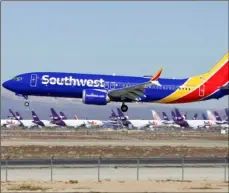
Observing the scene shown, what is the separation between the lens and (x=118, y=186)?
3145cm

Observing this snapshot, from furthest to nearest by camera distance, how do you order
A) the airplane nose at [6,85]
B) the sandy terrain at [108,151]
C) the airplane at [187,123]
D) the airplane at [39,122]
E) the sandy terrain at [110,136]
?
the airplane at [187,123], the airplane at [39,122], the sandy terrain at [110,136], the airplane nose at [6,85], the sandy terrain at [108,151]

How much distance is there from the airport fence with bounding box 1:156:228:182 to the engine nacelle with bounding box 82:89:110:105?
1580cm

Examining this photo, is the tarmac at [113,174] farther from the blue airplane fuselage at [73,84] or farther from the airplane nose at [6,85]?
the airplane nose at [6,85]

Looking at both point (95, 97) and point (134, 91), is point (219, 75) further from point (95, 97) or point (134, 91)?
point (95, 97)

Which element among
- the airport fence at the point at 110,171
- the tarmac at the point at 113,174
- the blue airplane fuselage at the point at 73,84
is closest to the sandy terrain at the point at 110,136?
the blue airplane fuselage at the point at 73,84

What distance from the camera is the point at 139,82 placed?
6291 centimetres

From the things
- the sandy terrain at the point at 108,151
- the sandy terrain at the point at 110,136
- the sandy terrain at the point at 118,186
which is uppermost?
the sandy terrain at the point at 110,136

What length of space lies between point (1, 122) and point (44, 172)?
139873 mm

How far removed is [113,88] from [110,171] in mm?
24519

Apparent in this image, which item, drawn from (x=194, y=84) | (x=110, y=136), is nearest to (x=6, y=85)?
(x=194, y=84)

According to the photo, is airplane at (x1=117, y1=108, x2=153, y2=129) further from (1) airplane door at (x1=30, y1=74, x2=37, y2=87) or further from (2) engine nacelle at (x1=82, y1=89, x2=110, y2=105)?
(2) engine nacelle at (x1=82, y1=89, x2=110, y2=105)

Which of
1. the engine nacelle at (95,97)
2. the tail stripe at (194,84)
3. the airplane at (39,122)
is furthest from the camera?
the airplane at (39,122)

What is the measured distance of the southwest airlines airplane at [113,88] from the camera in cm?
6059

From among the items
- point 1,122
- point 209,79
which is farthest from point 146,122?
point 209,79
